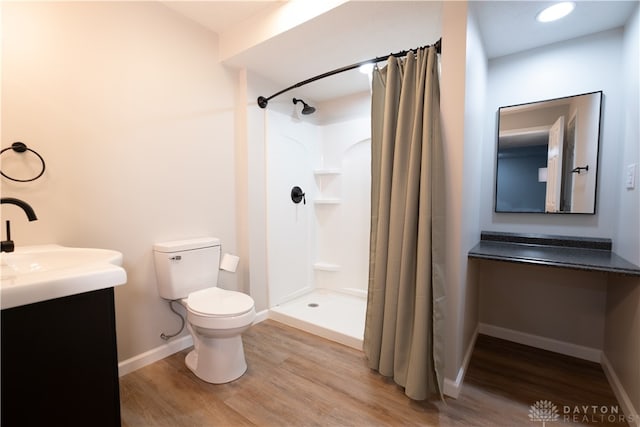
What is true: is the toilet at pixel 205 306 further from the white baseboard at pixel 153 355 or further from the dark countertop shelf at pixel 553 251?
the dark countertop shelf at pixel 553 251

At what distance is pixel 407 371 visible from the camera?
1.58 metres

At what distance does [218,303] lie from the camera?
175 centimetres

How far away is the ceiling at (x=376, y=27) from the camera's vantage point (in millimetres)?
1604

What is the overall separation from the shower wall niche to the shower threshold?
86mm

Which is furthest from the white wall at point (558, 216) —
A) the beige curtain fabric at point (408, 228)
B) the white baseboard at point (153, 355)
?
the white baseboard at point (153, 355)

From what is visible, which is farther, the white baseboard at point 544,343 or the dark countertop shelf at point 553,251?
the white baseboard at point 544,343

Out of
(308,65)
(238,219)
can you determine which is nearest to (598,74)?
(308,65)

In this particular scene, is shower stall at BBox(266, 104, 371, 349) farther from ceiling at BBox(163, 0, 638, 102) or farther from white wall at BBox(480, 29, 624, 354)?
white wall at BBox(480, 29, 624, 354)

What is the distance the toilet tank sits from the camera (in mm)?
1858

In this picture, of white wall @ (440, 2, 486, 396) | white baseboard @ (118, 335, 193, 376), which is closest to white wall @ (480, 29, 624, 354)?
white wall @ (440, 2, 486, 396)

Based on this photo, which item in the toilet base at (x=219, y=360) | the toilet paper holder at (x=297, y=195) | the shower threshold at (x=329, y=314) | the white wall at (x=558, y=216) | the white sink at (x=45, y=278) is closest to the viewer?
the white sink at (x=45, y=278)

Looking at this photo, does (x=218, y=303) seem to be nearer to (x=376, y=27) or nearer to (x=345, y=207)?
(x=345, y=207)

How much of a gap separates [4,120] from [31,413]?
1.39m

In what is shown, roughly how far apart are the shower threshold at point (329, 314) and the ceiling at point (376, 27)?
2.17 metres
